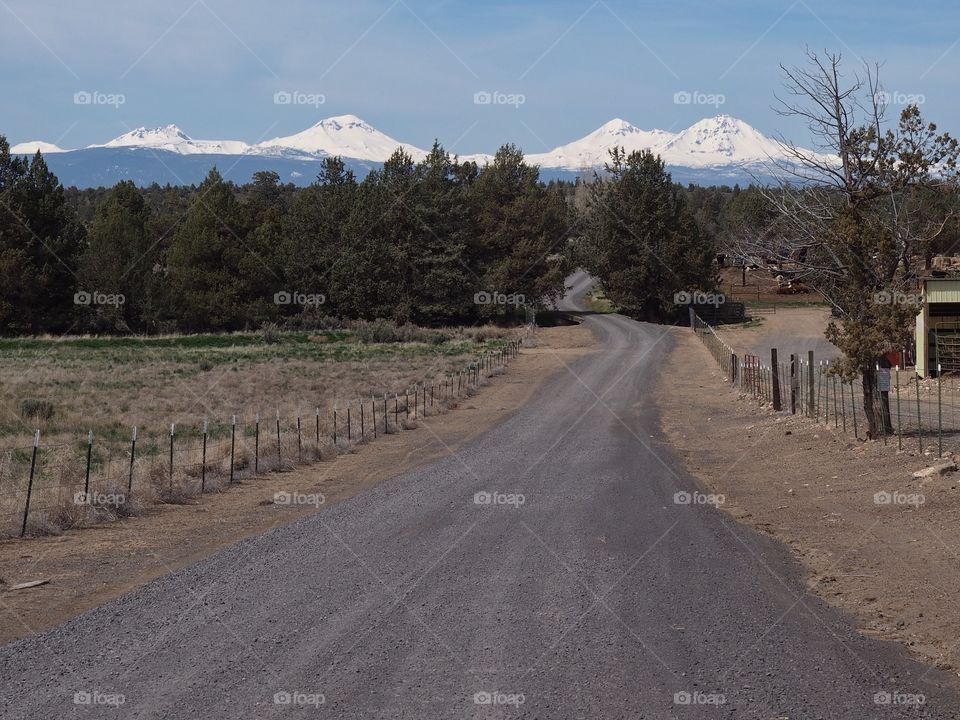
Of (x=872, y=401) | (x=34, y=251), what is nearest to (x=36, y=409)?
(x=872, y=401)

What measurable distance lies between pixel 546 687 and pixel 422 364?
46.1m

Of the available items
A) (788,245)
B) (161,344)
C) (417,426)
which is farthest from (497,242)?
(788,245)

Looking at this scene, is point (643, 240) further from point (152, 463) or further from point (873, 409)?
point (152, 463)

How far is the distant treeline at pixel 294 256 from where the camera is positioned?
241 feet

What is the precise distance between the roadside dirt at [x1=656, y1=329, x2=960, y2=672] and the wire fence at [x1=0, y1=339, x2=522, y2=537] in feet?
29.7

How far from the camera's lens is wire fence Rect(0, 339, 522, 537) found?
581 inches

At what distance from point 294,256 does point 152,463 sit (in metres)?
63.8

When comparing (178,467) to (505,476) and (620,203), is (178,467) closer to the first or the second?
(505,476)

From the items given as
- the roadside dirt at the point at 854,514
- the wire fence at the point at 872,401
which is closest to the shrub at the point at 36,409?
the roadside dirt at the point at 854,514

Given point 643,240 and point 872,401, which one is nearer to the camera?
point 872,401

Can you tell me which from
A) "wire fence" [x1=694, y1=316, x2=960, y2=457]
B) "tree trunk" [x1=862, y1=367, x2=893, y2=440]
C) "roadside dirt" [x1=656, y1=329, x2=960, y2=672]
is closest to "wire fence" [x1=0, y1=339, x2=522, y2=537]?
"roadside dirt" [x1=656, y1=329, x2=960, y2=672]

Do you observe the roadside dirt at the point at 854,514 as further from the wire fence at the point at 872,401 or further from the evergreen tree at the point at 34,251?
the evergreen tree at the point at 34,251

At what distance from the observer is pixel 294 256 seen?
80.7m

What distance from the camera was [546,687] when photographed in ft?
25.0
